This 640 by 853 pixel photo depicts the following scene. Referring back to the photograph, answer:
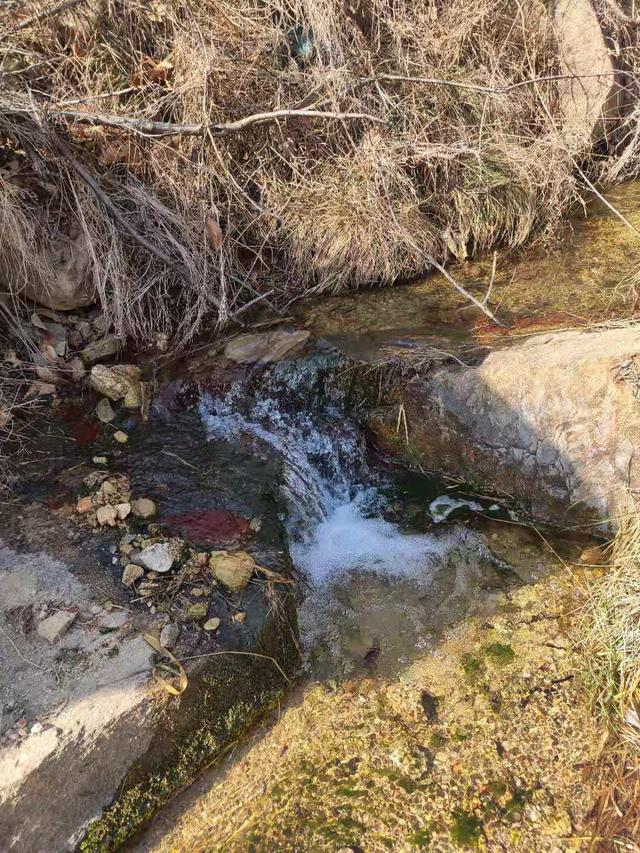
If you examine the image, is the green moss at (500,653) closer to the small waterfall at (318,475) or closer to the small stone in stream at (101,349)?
the small waterfall at (318,475)

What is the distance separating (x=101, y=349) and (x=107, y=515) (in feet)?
4.50

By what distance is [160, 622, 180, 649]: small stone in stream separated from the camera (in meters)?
2.25

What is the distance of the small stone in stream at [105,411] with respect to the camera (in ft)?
11.3

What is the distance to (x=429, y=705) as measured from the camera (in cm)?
230

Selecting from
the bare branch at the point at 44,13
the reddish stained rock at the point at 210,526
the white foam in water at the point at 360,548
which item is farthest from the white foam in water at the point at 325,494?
the bare branch at the point at 44,13

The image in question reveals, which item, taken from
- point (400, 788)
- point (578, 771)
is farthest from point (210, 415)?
point (578, 771)

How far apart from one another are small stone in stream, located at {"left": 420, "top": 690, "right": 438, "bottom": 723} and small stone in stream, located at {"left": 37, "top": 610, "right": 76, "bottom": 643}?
1.37 metres

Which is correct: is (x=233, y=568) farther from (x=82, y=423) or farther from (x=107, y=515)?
(x=82, y=423)

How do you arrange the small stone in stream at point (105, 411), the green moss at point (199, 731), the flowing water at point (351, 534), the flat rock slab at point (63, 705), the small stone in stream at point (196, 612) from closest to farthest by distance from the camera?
the flat rock slab at point (63, 705) < the green moss at point (199, 731) < the small stone in stream at point (196, 612) < the flowing water at point (351, 534) < the small stone in stream at point (105, 411)

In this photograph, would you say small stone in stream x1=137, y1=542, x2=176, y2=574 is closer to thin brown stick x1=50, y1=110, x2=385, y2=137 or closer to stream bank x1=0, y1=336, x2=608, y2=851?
stream bank x1=0, y1=336, x2=608, y2=851

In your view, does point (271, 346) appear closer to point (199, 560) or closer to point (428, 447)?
point (428, 447)

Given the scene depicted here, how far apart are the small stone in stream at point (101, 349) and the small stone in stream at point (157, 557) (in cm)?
157

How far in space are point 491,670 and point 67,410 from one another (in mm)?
2625

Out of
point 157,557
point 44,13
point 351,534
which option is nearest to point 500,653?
point 351,534
